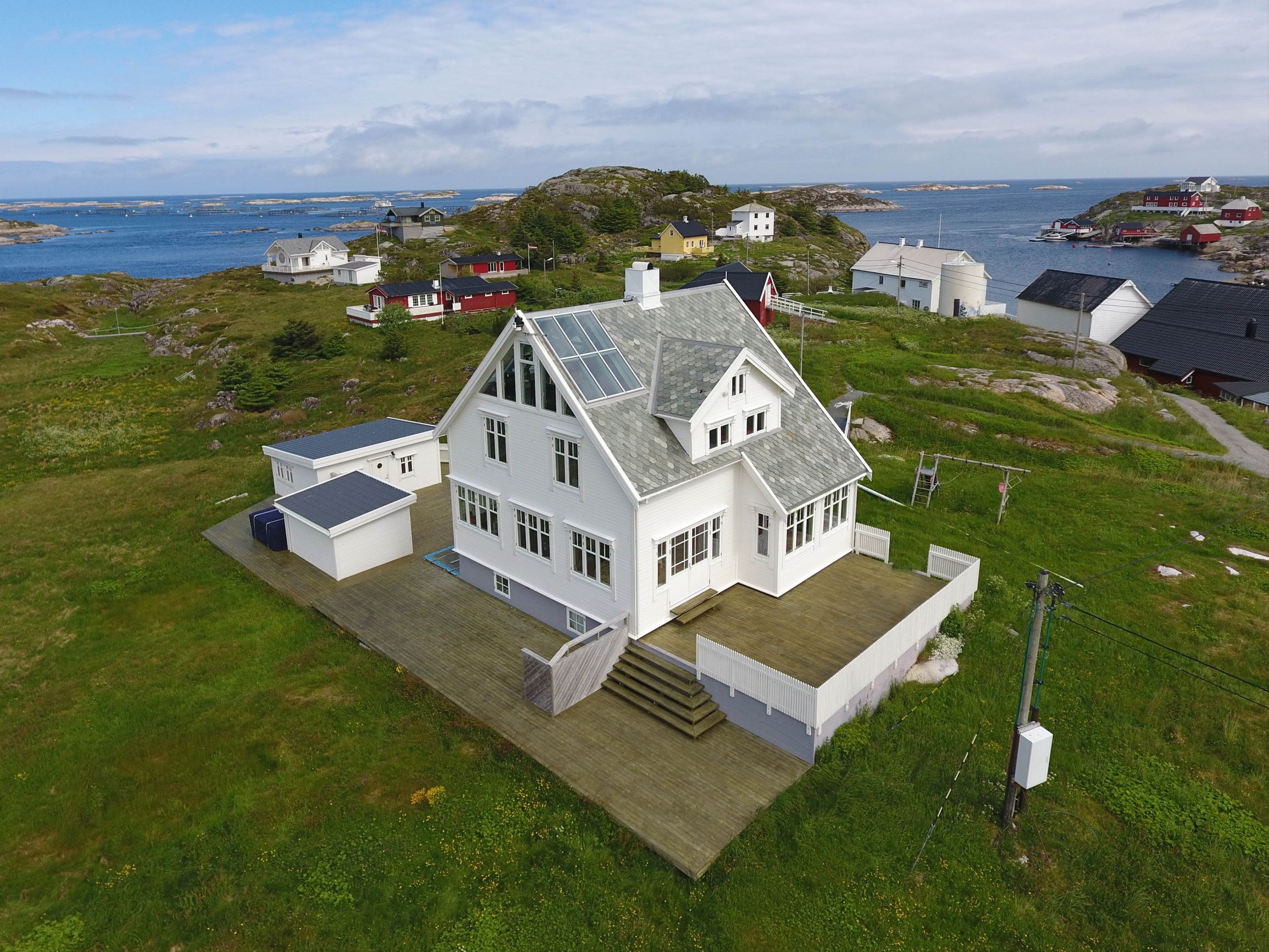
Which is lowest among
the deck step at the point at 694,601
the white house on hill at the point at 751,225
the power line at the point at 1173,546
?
the power line at the point at 1173,546

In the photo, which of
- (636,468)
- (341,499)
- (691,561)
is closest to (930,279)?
(691,561)

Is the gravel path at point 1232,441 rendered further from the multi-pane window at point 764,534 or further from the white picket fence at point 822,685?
the multi-pane window at point 764,534

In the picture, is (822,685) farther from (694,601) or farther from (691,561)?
(691,561)

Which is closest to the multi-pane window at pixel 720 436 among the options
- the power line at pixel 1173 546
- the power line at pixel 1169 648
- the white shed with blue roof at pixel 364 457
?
the power line at pixel 1169 648

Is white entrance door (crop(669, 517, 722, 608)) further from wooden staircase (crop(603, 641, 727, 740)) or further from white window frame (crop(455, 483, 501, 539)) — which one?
white window frame (crop(455, 483, 501, 539))

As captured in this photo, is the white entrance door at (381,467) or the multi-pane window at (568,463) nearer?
the multi-pane window at (568,463)

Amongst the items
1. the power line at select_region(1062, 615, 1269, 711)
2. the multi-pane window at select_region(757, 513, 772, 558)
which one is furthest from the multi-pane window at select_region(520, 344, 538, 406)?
the power line at select_region(1062, 615, 1269, 711)
